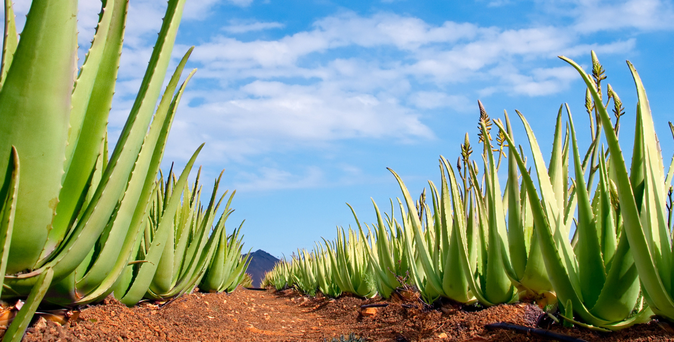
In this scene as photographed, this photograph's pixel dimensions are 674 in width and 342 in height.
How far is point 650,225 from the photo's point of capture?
4.10ft

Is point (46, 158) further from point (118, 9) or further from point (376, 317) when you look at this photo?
point (376, 317)

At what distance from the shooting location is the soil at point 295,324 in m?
1.41

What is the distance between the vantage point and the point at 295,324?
4.59m

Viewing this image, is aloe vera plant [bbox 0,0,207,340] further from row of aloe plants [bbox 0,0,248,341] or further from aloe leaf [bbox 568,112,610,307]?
aloe leaf [bbox 568,112,610,307]

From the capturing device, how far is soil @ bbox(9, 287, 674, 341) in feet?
4.63

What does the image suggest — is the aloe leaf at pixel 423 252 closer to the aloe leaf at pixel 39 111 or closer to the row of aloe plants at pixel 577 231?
the row of aloe plants at pixel 577 231

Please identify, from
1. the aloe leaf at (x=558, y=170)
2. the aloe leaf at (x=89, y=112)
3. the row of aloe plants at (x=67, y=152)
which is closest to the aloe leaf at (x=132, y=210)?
the row of aloe plants at (x=67, y=152)

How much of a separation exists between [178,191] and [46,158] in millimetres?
1190

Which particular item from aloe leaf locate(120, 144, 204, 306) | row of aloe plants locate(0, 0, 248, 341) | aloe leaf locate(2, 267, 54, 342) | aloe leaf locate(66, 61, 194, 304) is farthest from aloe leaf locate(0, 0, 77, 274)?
aloe leaf locate(120, 144, 204, 306)

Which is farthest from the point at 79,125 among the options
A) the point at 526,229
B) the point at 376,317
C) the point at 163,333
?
the point at 376,317

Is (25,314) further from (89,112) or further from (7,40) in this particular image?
(7,40)

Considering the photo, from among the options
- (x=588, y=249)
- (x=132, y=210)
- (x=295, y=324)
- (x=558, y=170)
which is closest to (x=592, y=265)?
(x=588, y=249)

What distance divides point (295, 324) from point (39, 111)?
4099mm

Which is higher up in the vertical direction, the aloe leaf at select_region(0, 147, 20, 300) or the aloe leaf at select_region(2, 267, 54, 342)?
the aloe leaf at select_region(0, 147, 20, 300)
